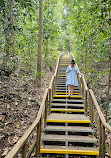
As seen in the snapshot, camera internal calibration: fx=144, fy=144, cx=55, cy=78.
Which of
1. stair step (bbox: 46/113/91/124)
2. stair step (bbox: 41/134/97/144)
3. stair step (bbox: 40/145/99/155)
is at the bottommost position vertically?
stair step (bbox: 40/145/99/155)

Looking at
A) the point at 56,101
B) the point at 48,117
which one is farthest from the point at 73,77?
the point at 48,117

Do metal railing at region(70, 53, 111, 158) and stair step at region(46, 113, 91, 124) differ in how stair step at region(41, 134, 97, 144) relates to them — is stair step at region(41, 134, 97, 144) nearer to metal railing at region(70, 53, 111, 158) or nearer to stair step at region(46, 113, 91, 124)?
metal railing at region(70, 53, 111, 158)

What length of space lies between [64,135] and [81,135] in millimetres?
579

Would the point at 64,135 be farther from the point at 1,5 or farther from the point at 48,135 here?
the point at 1,5

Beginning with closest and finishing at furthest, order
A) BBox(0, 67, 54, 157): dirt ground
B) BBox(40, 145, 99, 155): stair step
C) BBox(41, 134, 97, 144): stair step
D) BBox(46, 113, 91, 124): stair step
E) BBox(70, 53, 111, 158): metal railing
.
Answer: BBox(70, 53, 111, 158): metal railing, BBox(40, 145, 99, 155): stair step, BBox(41, 134, 97, 144): stair step, BBox(0, 67, 54, 157): dirt ground, BBox(46, 113, 91, 124): stair step

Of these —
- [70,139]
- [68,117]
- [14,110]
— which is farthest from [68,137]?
[14,110]

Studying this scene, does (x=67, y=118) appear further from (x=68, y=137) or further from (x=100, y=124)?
(x=100, y=124)

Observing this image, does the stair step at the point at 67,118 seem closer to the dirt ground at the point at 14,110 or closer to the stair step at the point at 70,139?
the stair step at the point at 70,139

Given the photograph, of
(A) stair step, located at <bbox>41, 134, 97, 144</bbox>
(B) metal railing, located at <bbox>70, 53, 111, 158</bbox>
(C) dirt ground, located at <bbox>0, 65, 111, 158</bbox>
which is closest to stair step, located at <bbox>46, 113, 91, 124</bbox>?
(B) metal railing, located at <bbox>70, 53, 111, 158</bbox>

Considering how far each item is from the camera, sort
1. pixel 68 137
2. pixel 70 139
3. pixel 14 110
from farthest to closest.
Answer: pixel 14 110, pixel 68 137, pixel 70 139

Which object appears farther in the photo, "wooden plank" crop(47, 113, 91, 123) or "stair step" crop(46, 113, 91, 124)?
"wooden plank" crop(47, 113, 91, 123)

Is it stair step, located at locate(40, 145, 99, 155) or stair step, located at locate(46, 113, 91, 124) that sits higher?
stair step, located at locate(46, 113, 91, 124)

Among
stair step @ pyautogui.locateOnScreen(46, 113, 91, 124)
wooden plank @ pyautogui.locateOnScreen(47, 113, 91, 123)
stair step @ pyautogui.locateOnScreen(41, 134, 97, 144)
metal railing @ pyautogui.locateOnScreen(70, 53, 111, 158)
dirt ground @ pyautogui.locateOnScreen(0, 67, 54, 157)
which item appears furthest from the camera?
wooden plank @ pyautogui.locateOnScreen(47, 113, 91, 123)

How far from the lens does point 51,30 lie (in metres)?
12.1
